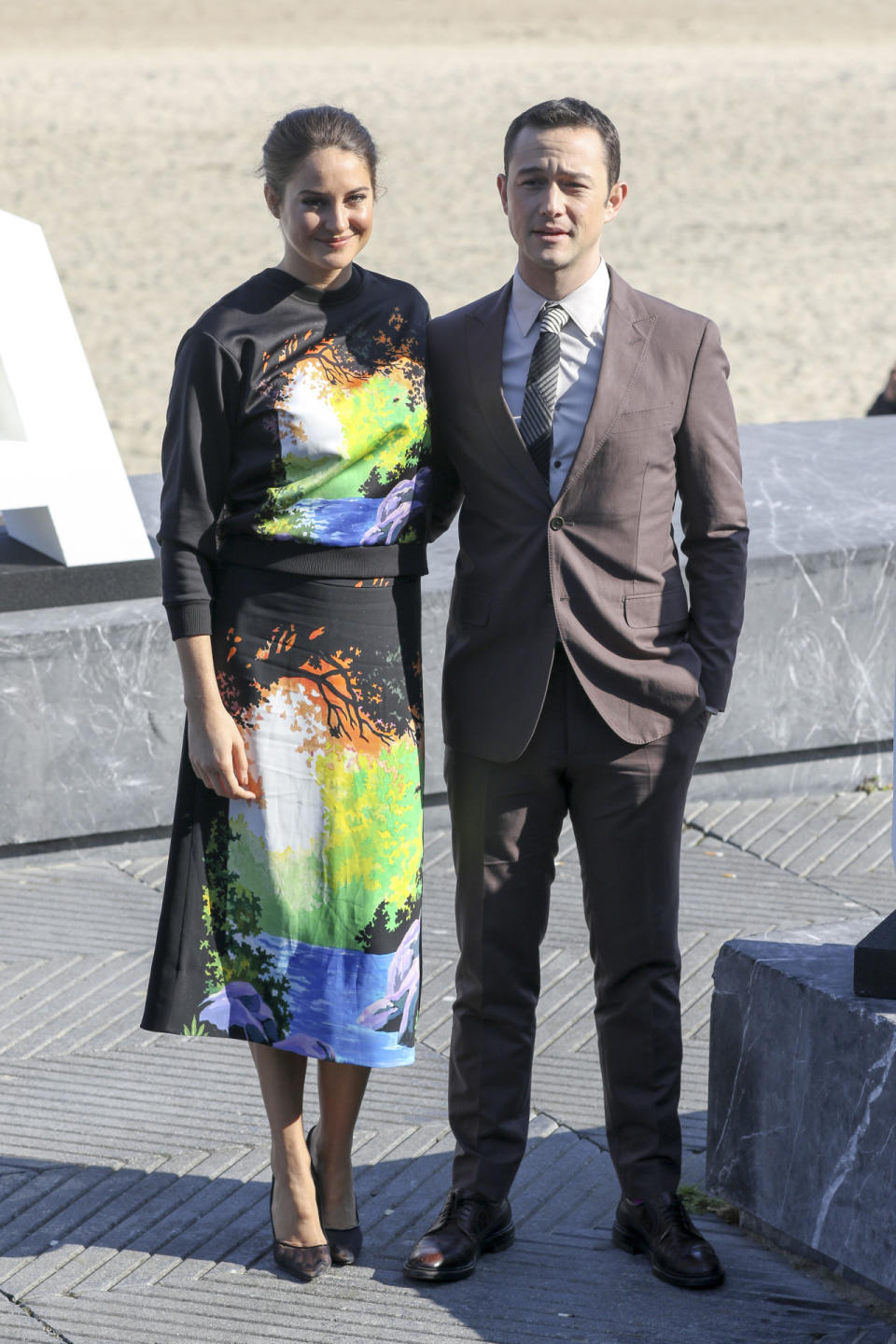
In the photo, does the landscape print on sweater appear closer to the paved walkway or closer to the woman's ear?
the woman's ear

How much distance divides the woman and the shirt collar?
180mm

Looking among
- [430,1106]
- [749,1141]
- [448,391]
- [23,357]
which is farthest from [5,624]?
[749,1141]

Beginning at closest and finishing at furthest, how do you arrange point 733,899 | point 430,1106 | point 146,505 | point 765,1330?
1. point 765,1330
2. point 430,1106
3. point 733,899
4. point 146,505

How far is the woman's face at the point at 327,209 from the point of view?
9.93ft

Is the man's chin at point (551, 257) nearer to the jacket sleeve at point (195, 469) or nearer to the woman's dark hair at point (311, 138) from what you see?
the woman's dark hair at point (311, 138)

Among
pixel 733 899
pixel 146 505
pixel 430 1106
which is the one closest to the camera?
pixel 430 1106

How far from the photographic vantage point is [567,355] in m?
3.15

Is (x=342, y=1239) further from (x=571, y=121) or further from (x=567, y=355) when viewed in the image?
(x=571, y=121)

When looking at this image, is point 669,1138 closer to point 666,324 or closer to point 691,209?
point 666,324

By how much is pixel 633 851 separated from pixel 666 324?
909 mm

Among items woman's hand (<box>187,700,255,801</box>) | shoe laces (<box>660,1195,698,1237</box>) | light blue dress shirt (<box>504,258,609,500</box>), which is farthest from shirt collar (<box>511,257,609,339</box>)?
Result: shoe laces (<box>660,1195,698,1237</box>)

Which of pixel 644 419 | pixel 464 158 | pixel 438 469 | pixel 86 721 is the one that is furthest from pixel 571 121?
pixel 464 158

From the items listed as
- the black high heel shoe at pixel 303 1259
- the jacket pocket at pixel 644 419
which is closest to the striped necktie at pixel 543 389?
the jacket pocket at pixel 644 419

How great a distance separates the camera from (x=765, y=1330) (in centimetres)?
313
